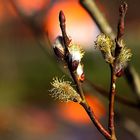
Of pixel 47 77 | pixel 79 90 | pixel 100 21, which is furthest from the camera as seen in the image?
pixel 47 77

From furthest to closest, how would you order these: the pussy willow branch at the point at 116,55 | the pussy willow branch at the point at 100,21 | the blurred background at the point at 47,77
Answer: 1. the blurred background at the point at 47,77
2. the pussy willow branch at the point at 100,21
3. the pussy willow branch at the point at 116,55

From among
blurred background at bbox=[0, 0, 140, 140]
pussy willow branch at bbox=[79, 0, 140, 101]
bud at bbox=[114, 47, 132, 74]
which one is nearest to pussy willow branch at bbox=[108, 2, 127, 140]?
bud at bbox=[114, 47, 132, 74]

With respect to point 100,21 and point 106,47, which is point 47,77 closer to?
point 100,21

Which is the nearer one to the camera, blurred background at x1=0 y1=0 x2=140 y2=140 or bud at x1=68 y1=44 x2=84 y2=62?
bud at x1=68 y1=44 x2=84 y2=62

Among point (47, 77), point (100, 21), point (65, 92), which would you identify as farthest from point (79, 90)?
point (47, 77)

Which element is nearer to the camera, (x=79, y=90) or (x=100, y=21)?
(x=79, y=90)

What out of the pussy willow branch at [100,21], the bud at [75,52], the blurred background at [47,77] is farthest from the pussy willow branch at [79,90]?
the blurred background at [47,77]

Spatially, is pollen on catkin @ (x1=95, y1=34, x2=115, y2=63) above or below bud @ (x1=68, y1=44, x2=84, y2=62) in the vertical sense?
below

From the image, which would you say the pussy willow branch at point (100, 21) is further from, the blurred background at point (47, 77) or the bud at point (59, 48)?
the blurred background at point (47, 77)

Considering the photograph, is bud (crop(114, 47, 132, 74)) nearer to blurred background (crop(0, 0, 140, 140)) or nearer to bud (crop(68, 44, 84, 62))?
bud (crop(68, 44, 84, 62))
